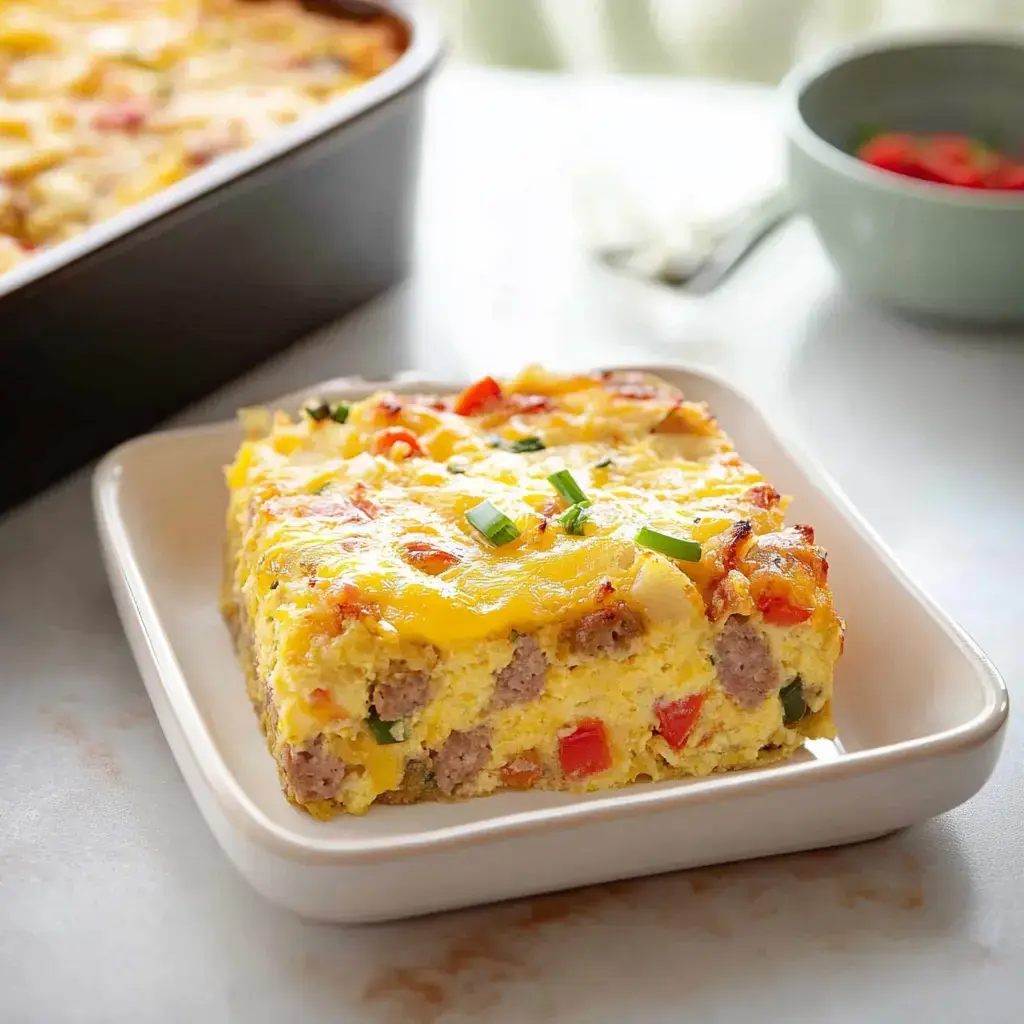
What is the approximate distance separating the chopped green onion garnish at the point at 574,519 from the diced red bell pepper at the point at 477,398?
288 mm

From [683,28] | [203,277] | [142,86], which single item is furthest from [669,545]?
[683,28]

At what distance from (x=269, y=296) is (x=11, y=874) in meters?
1.08

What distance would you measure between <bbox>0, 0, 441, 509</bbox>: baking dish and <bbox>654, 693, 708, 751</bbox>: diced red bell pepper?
0.94 metres

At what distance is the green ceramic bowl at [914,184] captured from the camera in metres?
2.38

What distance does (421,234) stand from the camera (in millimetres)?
2959

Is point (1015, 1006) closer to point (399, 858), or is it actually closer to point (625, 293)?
point (399, 858)

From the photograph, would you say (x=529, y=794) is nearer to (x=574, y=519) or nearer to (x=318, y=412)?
(x=574, y=519)

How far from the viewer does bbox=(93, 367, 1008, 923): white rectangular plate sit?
1.36m

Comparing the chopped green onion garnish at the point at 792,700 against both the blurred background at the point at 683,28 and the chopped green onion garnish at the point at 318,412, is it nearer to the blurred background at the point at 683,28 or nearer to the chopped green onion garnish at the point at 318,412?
the chopped green onion garnish at the point at 318,412

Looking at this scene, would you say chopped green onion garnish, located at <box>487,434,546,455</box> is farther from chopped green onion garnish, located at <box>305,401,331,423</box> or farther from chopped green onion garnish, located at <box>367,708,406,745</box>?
chopped green onion garnish, located at <box>367,708,406,745</box>

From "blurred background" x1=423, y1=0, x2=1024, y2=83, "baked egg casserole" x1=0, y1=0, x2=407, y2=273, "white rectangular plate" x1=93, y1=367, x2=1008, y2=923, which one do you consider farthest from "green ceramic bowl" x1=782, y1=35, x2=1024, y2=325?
"blurred background" x1=423, y1=0, x2=1024, y2=83

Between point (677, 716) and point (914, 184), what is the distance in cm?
121

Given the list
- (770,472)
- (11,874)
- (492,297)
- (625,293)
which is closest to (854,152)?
(625,293)

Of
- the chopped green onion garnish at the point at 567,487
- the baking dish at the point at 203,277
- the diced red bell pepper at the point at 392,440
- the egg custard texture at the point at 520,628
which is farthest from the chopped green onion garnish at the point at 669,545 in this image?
the baking dish at the point at 203,277
